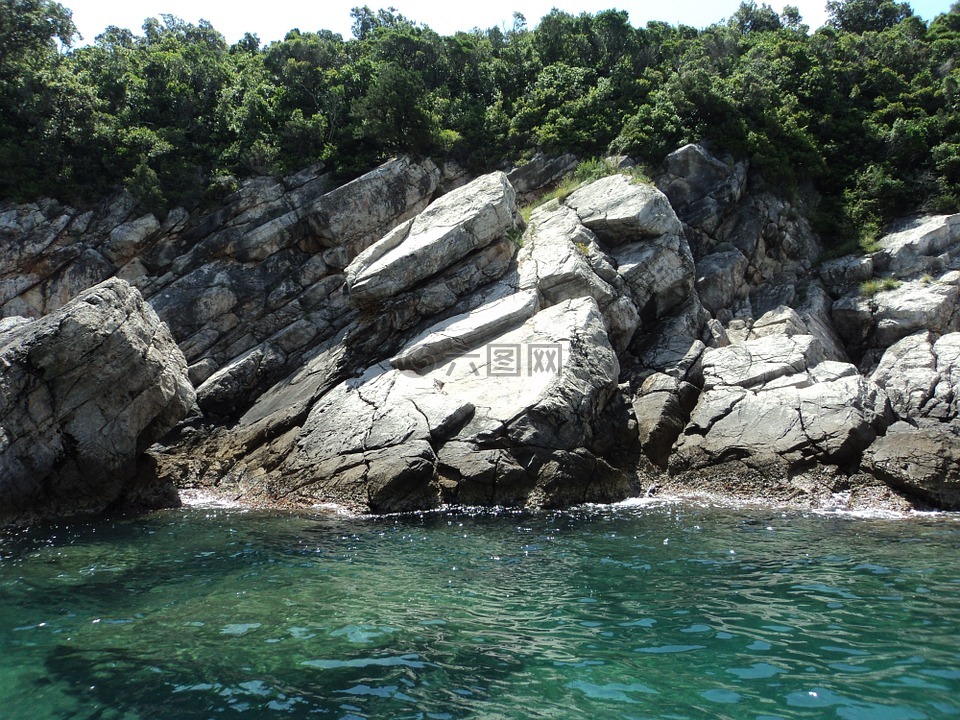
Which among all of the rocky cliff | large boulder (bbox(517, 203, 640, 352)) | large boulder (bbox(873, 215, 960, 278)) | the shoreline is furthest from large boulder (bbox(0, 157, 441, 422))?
large boulder (bbox(873, 215, 960, 278))

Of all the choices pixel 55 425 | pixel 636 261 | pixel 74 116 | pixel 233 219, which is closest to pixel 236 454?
pixel 55 425

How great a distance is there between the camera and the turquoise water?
7.03 meters

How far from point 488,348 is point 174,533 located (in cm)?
1026

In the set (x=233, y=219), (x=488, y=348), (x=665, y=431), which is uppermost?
(x=233, y=219)

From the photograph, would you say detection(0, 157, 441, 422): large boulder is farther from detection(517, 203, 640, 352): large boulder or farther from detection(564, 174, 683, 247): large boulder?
detection(564, 174, 683, 247): large boulder

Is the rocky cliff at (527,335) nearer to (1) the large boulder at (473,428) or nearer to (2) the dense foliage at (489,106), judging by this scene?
(1) the large boulder at (473,428)

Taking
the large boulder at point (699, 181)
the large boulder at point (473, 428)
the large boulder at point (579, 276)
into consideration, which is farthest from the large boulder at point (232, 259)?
the large boulder at point (699, 181)

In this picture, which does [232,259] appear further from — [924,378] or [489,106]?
[924,378]

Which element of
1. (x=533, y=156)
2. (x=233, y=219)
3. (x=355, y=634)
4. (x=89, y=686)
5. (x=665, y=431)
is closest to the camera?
(x=89, y=686)

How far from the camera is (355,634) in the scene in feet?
29.2

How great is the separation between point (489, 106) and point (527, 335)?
20.4m

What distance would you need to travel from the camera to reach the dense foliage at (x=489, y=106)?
94.9ft

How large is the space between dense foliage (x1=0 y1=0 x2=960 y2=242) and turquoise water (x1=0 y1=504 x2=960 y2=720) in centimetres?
2036

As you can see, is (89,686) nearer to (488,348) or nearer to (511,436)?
(511,436)
